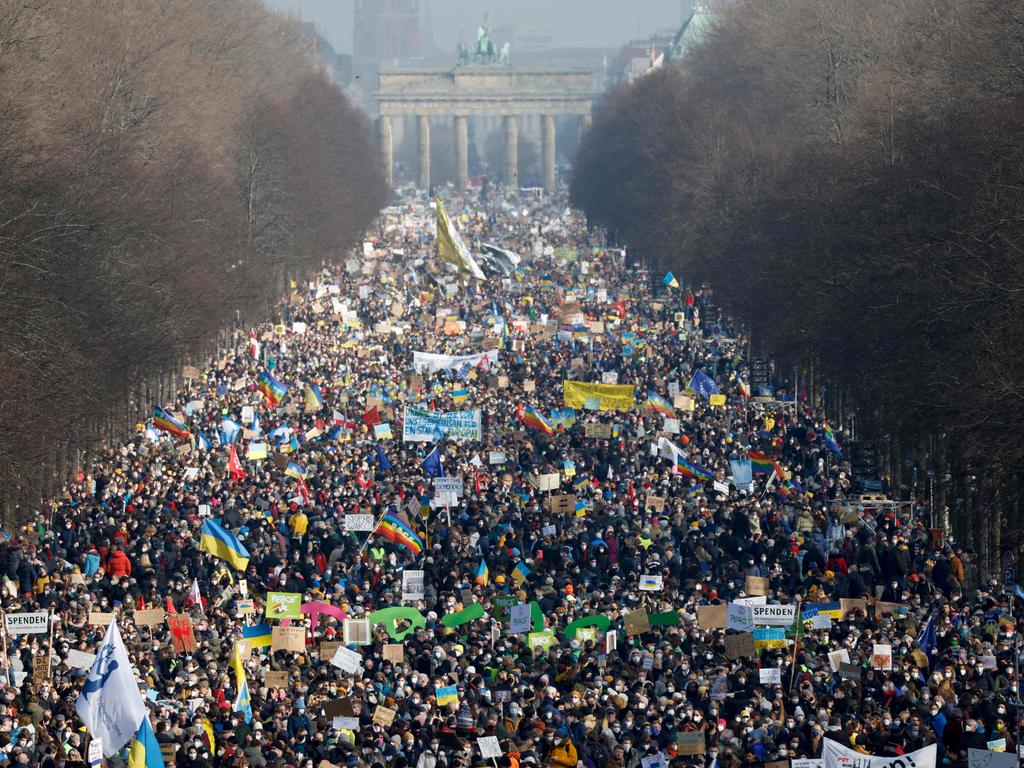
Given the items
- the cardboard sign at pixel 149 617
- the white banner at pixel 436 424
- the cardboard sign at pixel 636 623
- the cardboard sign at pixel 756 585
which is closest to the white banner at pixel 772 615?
the cardboard sign at pixel 636 623

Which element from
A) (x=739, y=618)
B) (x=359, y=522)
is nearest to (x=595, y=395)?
(x=359, y=522)

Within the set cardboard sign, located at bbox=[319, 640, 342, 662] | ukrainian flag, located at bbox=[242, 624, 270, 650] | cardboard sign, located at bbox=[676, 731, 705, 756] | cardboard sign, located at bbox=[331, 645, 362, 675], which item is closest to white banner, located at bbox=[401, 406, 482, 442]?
ukrainian flag, located at bbox=[242, 624, 270, 650]

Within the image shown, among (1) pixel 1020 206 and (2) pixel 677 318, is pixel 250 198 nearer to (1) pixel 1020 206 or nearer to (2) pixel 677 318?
(2) pixel 677 318

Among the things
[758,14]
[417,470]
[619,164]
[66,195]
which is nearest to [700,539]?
[417,470]

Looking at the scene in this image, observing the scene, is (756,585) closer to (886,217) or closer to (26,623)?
(26,623)

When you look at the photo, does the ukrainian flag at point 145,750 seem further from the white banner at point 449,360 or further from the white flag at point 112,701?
the white banner at point 449,360

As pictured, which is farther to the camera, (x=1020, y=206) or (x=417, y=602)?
(x=1020, y=206)

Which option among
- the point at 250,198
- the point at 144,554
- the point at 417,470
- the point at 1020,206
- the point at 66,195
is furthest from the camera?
the point at 250,198

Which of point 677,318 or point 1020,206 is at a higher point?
point 1020,206
